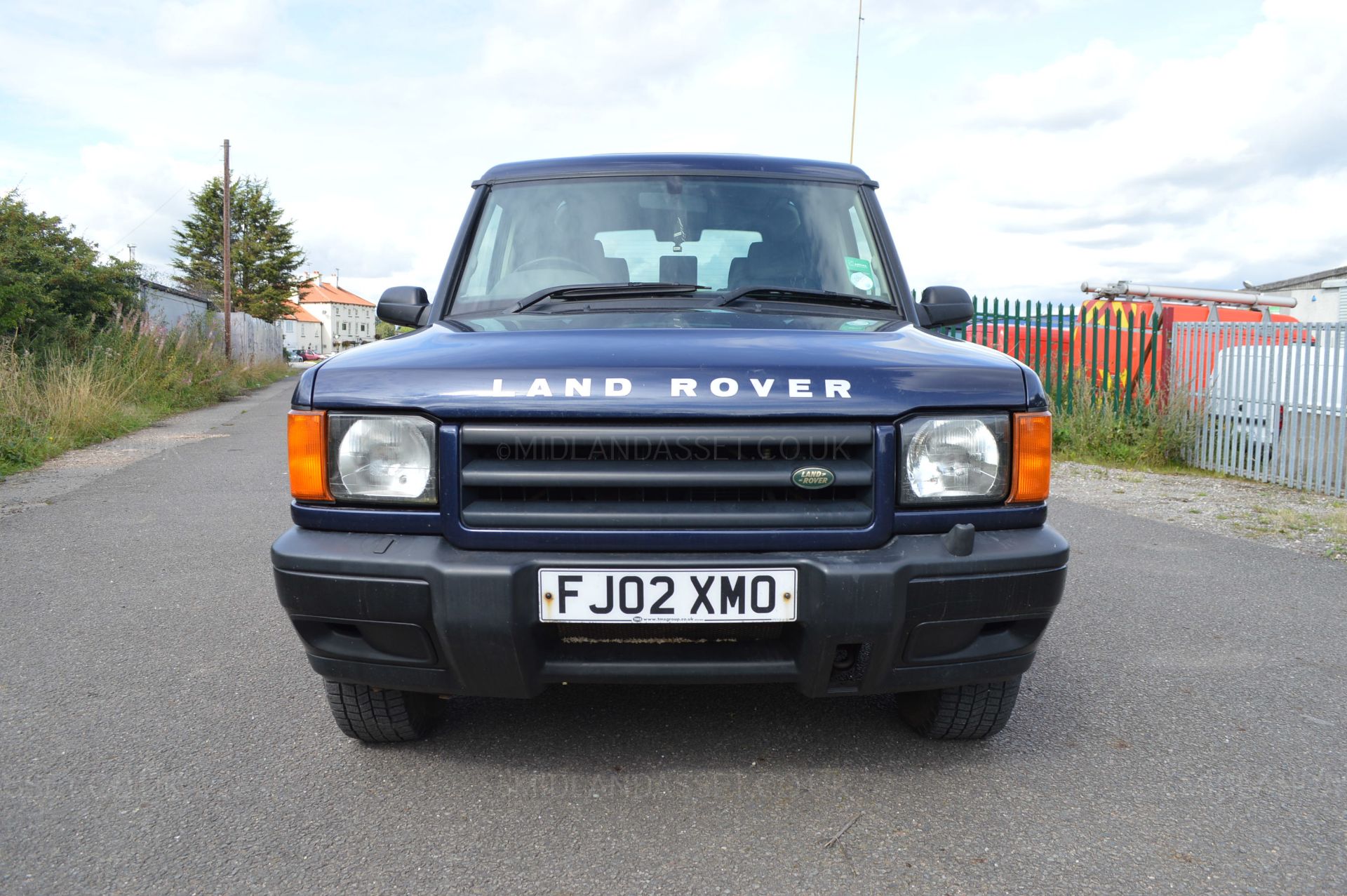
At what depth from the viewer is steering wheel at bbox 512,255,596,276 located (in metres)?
3.41

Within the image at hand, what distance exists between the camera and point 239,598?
467cm

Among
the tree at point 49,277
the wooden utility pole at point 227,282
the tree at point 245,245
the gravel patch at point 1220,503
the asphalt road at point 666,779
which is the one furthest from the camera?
the tree at point 245,245

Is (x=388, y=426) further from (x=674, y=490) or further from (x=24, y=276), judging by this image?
(x=24, y=276)

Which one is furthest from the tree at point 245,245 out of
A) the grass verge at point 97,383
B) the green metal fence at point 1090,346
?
the green metal fence at point 1090,346

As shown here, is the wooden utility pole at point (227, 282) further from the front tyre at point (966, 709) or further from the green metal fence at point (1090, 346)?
the front tyre at point (966, 709)

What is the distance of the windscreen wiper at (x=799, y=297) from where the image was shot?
315 centimetres

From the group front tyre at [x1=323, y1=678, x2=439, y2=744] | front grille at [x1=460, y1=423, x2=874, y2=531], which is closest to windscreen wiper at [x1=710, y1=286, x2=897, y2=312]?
front grille at [x1=460, y1=423, x2=874, y2=531]

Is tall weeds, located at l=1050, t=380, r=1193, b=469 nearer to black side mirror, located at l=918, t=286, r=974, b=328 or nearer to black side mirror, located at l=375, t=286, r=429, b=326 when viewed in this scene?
black side mirror, located at l=918, t=286, r=974, b=328

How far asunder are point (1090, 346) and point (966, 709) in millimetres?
9931

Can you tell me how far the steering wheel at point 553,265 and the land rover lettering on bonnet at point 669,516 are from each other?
2.73 ft

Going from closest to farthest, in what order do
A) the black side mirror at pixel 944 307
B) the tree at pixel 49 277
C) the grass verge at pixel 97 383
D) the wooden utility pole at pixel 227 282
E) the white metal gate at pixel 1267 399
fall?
the black side mirror at pixel 944 307 → the white metal gate at pixel 1267 399 → the grass verge at pixel 97 383 → the tree at pixel 49 277 → the wooden utility pole at pixel 227 282

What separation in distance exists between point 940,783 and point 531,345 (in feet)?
5.34

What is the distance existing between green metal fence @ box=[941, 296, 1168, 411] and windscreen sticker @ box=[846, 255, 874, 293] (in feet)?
24.9

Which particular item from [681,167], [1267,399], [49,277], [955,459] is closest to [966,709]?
[955,459]
